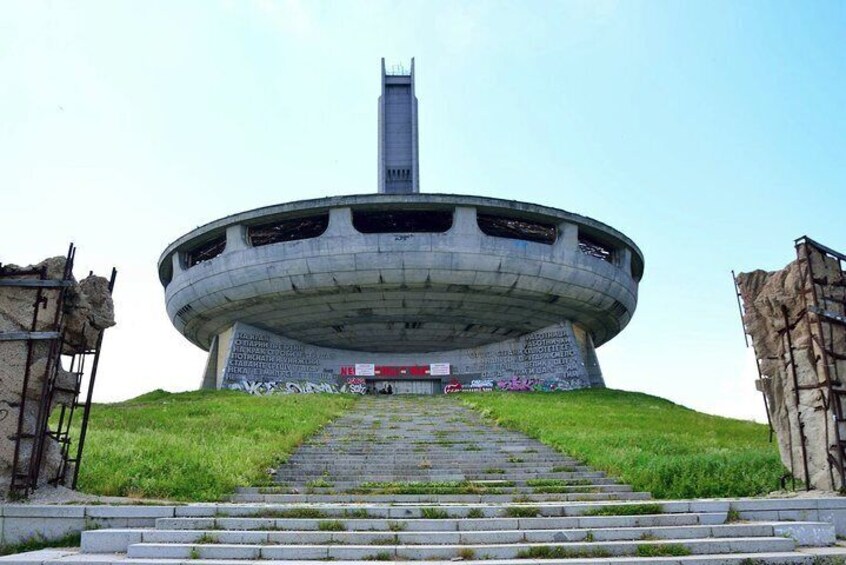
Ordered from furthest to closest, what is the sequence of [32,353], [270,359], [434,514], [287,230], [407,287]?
[270,359] < [287,230] < [407,287] < [32,353] < [434,514]

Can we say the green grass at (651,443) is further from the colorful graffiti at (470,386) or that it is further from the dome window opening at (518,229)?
the dome window opening at (518,229)

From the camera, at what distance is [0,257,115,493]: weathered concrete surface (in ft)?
28.8

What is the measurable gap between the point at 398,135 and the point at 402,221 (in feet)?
70.0

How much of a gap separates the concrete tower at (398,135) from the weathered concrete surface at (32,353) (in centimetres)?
4019

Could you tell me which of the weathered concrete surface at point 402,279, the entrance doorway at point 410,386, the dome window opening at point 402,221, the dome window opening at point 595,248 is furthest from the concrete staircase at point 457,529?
the entrance doorway at point 410,386

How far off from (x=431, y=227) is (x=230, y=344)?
1083 cm

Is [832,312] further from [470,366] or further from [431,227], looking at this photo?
[470,366]

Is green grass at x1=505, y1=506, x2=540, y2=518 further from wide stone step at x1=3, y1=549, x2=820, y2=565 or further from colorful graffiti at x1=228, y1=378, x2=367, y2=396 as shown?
colorful graffiti at x1=228, y1=378, x2=367, y2=396

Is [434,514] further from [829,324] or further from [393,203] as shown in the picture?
[393,203]

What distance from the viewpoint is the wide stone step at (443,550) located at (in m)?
7.12

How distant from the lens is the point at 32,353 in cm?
902

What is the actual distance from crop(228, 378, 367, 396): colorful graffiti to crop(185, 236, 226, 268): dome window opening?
6737 millimetres

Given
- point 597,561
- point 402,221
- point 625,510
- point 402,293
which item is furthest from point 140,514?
point 402,221

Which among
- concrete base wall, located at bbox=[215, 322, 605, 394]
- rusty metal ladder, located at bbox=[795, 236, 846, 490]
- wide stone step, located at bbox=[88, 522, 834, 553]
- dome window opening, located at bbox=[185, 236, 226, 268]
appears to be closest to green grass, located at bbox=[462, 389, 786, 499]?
rusty metal ladder, located at bbox=[795, 236, 846, 490]
